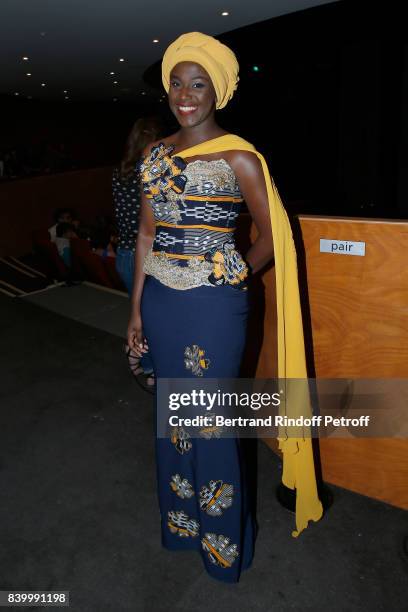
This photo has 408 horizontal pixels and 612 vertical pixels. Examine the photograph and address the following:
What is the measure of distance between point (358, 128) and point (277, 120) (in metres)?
3.96

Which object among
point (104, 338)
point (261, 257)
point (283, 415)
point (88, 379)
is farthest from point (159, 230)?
point (104, 338)

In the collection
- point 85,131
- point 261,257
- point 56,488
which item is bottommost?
point 56,488

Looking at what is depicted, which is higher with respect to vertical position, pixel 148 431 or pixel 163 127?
pixel 163 127

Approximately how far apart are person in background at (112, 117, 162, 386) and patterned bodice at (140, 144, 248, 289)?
1127mm

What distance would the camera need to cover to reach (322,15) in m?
5.92

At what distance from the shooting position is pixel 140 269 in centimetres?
173

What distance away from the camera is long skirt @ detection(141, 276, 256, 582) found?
156 cm

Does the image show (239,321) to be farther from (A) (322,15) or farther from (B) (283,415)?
(A) (322,15)

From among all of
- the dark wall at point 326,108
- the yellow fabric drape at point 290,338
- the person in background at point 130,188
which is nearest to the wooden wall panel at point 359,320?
the yellow fabric drape at point 290,338

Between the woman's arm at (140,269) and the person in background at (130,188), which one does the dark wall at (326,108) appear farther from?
the woman's arm at (140,269)

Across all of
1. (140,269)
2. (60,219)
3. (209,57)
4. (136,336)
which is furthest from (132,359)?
(60,219)

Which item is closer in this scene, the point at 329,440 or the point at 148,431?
the point at 329,440

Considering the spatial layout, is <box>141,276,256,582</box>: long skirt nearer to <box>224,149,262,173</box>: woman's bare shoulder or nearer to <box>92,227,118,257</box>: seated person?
<box>224,149,262,173</box>: woman's bare shoulder

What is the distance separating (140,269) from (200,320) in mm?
309
